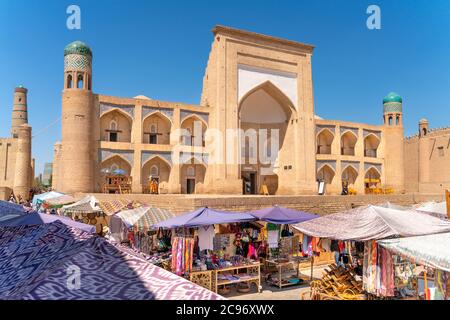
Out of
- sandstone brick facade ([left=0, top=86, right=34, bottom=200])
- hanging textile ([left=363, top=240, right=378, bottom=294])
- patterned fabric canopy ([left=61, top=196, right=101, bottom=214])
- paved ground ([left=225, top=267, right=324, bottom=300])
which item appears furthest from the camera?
sandstone brick facade ([left=0, top=86, right=34, bottom=200])

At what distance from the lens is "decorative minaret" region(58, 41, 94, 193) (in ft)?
63.1

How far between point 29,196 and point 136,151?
1352 cm

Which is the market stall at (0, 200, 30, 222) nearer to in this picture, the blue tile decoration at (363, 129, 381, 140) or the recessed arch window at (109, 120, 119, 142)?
the recessed arch window at (109, 120, 119, 142)

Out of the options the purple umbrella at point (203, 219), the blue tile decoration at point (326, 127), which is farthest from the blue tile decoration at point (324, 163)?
the purple umbrella at point (203, 219)

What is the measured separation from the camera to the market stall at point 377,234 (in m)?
5.93

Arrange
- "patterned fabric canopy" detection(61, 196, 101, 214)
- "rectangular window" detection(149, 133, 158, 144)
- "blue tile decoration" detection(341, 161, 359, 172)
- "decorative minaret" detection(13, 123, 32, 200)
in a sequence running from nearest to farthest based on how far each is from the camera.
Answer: "patterned fabric canopy" detection(61, 196, 101, 214)
"rectangular window" detection(149, 133, 158, 144)
"decorative minaret" detection(13, 123, 32, 200)
"blue tile decoration" detection(341, 161, 359, 172)

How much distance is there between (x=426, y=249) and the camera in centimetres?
516

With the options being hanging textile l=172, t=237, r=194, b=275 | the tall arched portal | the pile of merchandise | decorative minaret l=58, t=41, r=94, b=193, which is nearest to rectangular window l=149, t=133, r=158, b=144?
decorative minaret l=58, t=41, r=94, b=193

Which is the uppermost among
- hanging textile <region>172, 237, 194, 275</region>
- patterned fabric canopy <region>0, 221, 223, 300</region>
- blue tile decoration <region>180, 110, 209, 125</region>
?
blue tile decoration <region>180, 110, 209, 125</region>

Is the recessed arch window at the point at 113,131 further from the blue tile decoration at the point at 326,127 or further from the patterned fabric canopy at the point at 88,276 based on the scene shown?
the patterned fabric canopy at the point at 88,276

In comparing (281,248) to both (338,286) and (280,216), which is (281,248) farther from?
(338,286)

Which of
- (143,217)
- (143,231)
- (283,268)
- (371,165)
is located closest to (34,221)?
(143,217)

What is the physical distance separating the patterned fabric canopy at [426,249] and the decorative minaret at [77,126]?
17397 mm

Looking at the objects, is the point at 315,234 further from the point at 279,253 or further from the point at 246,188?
the point at 246,188
